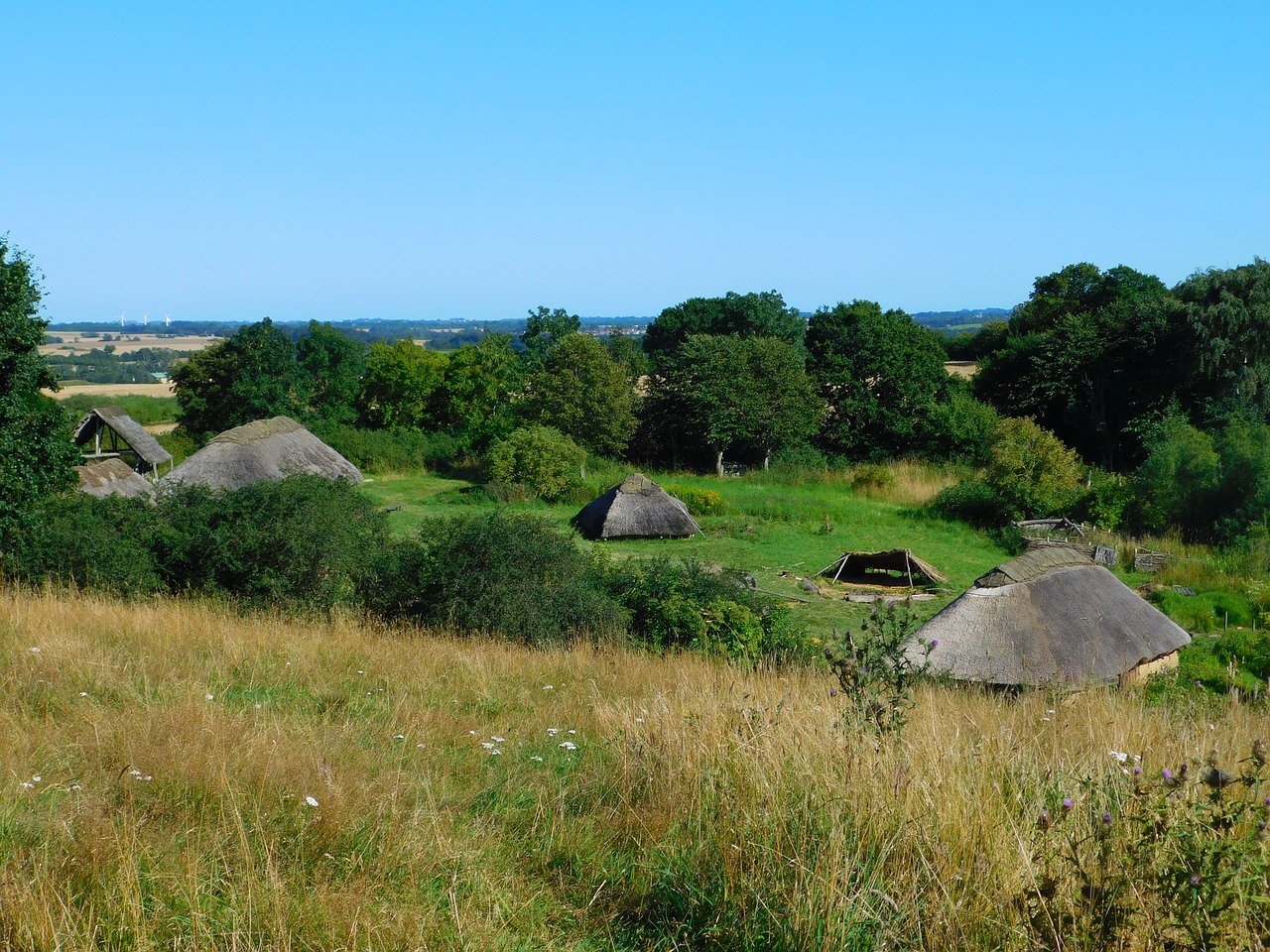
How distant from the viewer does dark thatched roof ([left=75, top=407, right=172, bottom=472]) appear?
32656 millimetres

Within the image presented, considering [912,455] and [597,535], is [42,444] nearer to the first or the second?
[597,535]

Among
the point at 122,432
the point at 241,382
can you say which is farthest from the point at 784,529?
the point at 241,382

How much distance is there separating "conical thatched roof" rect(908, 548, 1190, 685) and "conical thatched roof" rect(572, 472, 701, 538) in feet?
45.9

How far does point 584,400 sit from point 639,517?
10.5 metres

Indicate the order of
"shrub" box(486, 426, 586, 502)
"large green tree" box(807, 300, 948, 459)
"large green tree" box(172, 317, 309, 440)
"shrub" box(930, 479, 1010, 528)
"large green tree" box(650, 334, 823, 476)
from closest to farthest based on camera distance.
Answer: "shrub" box(930, 479, 1010, 528) → "shrub" box(486, 426, 586, 502) → "large green tree" box(650, 334, 823, 476) → "large green tree" box(172, 317, 309, 440) → "large green tree" box(807, 300, 948, 459)

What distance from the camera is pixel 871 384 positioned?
138 ft

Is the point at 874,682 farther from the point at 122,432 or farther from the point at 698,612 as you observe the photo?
the point at 122,432

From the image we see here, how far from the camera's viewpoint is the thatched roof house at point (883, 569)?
23.3 metres

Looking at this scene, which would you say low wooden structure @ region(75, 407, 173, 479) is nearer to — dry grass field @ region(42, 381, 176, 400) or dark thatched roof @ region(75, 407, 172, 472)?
dark thatched roof @ region(75, 407, 172, 472)

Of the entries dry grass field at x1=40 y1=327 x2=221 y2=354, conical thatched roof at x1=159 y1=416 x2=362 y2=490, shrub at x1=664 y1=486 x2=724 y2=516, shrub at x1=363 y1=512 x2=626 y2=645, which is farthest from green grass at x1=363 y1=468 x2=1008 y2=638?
dry grass field at x1=40 y1=327 x2=221 y2=354

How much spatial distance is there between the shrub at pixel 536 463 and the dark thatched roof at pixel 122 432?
32.9 feet

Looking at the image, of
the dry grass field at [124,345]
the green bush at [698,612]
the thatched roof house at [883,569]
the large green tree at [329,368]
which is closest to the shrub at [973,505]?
the thatched roof house at [883,569]

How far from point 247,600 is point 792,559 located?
15.9 meters

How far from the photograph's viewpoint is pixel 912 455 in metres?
40.4
